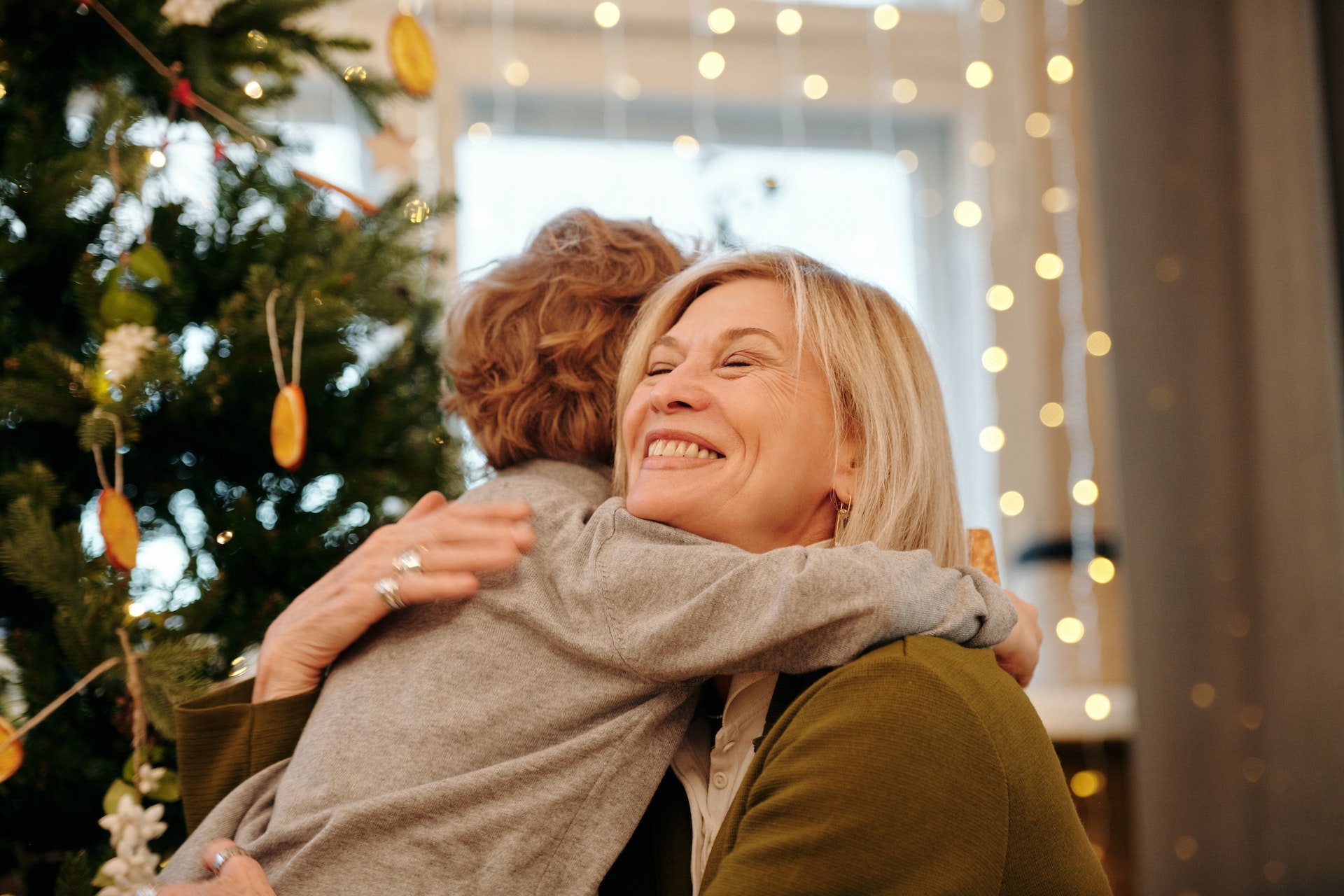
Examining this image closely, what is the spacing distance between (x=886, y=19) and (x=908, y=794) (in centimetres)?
270

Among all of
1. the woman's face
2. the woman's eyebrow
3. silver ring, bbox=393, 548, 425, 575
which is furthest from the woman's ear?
silver ring, bbox=393, 548, 425, 575

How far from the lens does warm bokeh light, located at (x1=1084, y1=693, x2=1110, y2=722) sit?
2.52 meters

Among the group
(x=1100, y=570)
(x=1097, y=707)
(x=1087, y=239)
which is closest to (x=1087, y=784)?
(x=1097, y=707)

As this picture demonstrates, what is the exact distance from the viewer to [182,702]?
1.07 m

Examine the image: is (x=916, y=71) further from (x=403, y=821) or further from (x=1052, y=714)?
(x=403, y=821)

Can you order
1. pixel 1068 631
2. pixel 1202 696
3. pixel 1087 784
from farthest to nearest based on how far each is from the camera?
pixel 1068 631, pixel 1087 784, pixel 1202 696

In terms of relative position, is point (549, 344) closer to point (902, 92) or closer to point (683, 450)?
point (683, 450)

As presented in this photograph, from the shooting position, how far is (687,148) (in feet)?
9.37

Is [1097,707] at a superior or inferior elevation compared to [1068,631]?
inferior

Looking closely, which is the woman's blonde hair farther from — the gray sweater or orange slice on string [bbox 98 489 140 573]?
orange slice on string [bbox 98 489 140 573]

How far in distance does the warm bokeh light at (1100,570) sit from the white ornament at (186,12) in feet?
7.70

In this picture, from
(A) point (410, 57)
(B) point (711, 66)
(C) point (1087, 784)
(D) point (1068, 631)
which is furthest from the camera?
(B) point (711, 66)

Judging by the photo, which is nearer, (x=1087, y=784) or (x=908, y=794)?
(x=908, y=794)

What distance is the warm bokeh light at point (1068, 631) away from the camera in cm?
266
